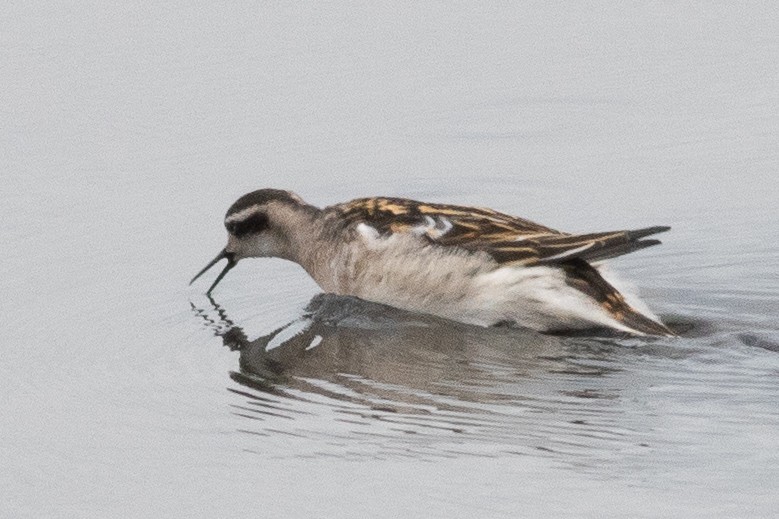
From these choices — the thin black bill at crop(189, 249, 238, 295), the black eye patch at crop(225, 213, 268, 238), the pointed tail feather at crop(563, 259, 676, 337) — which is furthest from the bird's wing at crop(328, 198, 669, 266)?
the thin black bill at crop(189, 249, 238, 295)

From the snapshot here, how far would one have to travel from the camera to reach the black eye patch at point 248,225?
13383mm

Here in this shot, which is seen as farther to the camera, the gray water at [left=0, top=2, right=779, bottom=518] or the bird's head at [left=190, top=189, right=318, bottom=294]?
the bird's head at [left=190, top=189, right=318, bottom=294]

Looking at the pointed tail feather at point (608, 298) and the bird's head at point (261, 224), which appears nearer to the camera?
the pointed tail feather at point (608, 298)

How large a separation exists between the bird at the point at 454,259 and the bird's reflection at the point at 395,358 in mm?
129

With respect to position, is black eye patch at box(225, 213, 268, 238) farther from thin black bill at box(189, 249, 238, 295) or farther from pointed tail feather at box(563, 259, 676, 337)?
pointed tail feather at box(563, 259, 676, 337)

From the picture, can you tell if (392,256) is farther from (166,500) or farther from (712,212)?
(166,500)

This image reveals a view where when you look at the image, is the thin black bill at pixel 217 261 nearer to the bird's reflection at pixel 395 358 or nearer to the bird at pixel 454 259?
the bird at pixel 454 259

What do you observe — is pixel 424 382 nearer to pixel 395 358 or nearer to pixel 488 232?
pixel 395 358

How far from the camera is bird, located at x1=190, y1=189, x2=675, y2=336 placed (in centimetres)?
1192

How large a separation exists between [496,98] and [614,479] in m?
7.38

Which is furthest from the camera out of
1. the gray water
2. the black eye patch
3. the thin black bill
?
the black eye patch

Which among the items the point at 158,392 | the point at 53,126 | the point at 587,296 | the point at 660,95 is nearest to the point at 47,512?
the point at 158,392

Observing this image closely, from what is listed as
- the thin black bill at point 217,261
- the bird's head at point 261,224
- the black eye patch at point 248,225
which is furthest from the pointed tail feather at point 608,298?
the thin black bill at point 217,261

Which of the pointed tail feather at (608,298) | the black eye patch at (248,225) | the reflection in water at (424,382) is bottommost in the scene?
the reflection in water at (424,382)
